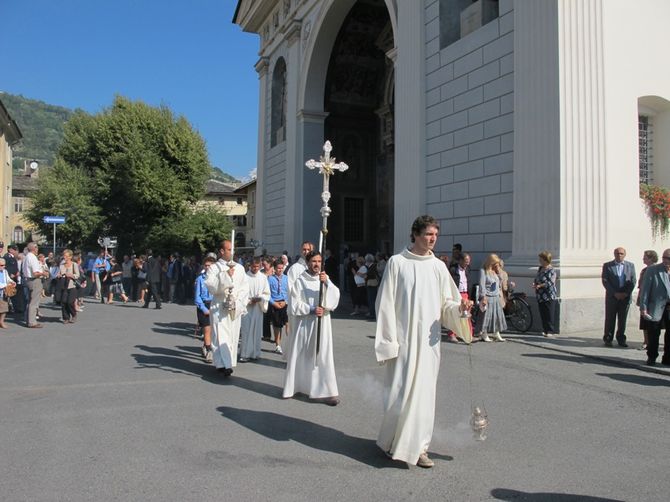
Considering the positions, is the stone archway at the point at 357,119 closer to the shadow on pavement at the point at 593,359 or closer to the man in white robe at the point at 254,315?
the man in white robe at the point at 254,315

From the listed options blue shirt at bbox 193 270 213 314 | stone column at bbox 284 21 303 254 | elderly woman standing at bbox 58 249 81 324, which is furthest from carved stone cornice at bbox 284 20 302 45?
blue shirt at bbox 193 270 213 314

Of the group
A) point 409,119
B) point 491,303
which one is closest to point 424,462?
point 491,303

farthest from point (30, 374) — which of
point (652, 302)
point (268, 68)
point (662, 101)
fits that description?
point (268, 68)

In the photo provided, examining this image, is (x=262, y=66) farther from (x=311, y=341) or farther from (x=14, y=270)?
(x=311, y=341)

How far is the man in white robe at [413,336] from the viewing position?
434 cm

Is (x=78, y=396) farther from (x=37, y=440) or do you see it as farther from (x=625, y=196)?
(x=625, y=196)

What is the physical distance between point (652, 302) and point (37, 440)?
7.94 metres

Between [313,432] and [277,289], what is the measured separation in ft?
17.8

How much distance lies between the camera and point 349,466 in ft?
14.3

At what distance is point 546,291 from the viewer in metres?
10.7

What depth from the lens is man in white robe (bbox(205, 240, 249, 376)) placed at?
7777mm

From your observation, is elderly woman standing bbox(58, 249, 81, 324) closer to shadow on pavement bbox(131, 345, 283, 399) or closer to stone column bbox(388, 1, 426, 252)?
shadow on pavement bbox(131, 345, 283, 399)

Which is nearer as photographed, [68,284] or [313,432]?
[313,432]

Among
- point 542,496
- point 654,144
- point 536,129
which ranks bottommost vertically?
point 542,496
